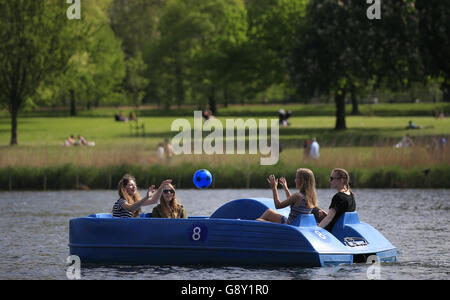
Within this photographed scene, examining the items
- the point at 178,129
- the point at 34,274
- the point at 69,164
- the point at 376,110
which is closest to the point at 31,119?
the point at 178,129

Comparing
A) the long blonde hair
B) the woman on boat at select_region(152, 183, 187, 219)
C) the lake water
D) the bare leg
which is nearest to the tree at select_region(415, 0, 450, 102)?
the lake water

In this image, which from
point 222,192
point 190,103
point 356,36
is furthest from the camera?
point 190,103

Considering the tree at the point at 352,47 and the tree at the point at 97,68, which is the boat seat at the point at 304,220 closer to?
the tree at the point at 352,47

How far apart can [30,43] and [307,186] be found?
1414 inches

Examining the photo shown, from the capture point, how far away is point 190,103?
11125cm

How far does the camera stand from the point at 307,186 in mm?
15367

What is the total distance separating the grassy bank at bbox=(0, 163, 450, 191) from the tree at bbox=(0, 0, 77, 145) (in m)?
16.2

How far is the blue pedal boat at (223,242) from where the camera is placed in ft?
50.6

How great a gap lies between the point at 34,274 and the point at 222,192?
16.5 m

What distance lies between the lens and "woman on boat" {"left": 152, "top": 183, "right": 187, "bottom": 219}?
52.5 ft

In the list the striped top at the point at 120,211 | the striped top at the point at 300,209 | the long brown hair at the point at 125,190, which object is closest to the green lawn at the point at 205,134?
the striped top at the point at 120,211

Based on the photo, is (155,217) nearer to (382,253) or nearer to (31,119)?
(382,253)

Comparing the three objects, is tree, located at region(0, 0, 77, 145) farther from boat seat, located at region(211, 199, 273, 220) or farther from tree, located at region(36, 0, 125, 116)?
boat seat, located at region(211, 199, 273, 220)

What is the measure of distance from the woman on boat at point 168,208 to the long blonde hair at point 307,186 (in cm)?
211
